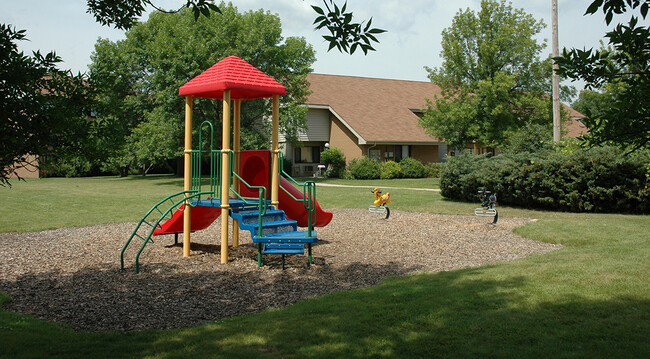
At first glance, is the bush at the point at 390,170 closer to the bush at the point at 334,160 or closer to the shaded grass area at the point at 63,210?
the bush at the point at 334,160

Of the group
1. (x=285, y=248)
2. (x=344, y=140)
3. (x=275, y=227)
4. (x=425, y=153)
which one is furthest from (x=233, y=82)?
(x=425, y=153)

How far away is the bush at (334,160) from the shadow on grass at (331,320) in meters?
27.0

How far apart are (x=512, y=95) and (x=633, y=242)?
64.3ft

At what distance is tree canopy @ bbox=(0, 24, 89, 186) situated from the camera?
150 inches

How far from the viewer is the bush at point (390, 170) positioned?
32000mm

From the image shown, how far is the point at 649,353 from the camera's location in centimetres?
405

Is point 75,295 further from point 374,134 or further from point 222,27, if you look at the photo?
point 374,134

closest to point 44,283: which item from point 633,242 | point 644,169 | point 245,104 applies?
point 633,242

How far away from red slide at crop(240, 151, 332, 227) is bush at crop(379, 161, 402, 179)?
865 inches

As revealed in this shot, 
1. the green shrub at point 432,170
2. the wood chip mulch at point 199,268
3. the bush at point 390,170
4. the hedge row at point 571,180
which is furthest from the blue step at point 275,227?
the green shrub at point 432,170

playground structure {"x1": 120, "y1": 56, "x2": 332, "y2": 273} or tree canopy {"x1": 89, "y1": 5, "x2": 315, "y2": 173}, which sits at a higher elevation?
tree canopy {"x1": 89, "y1": 5, "x2": 315, "y2": 173}

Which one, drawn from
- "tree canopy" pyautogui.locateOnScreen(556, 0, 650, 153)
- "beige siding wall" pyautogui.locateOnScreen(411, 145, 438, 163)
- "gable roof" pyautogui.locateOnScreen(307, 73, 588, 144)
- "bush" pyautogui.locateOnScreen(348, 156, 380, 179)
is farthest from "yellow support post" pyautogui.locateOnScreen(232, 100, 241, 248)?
"beige siding wall" pyautogui.locateOnScreen(411, 145, 438, 163)

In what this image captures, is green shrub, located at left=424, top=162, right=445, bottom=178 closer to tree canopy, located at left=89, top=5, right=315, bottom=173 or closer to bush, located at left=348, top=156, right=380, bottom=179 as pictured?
bush, located at left=348, top=156, right=380, bottom=179

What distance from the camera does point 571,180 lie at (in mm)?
14727
